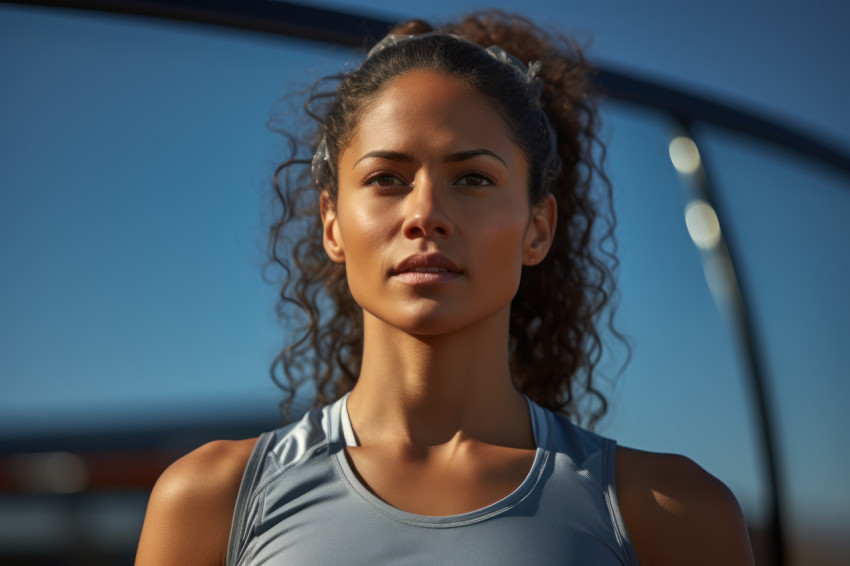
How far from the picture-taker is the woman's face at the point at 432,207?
145cm

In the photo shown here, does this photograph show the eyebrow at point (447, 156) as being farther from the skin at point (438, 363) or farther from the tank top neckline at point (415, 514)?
the tank top neckline at point (415, 514)

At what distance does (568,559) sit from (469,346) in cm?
43

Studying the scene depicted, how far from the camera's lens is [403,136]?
1545 mm

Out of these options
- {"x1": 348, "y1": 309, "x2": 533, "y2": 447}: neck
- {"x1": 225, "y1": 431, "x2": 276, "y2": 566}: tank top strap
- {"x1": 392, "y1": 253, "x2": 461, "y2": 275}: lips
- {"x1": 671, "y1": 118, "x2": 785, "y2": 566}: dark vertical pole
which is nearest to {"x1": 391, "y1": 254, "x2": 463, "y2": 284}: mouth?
{"x1": 392, "y1": 253, "x2": 461, "y2": 275}: lips

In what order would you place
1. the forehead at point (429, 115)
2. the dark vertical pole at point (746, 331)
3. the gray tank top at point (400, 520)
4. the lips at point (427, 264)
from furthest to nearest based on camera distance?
the dark vertical pole at point (746, 331), the forehead at point (429, 115), the lips at point (427, 264), the gray tank top at point (400, 520)

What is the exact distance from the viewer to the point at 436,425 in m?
1.58

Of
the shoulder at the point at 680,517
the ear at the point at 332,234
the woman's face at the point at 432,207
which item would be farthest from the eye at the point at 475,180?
the shoulder at the point at 680,517

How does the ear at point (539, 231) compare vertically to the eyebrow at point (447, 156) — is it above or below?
below

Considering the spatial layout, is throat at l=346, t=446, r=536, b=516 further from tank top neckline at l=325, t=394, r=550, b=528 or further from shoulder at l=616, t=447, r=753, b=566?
shoulder at l=616, t=447, r=753, b=566

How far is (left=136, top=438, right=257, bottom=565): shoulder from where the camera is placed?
1418 mm

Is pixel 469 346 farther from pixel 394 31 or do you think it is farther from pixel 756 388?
pixel 756 388

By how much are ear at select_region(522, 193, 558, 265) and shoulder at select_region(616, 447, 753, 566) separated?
0.46 m

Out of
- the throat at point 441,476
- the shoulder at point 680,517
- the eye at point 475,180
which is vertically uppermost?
the eye at point 475,180

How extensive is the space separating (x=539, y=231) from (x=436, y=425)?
474mm
